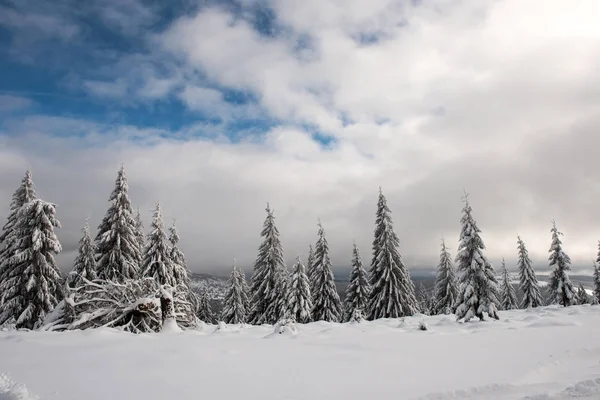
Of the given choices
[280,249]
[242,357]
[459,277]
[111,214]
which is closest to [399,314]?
[459,277]

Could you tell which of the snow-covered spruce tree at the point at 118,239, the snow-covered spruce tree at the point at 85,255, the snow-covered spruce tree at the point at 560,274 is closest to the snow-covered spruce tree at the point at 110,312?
the snow-covered spruce tree at the point at 118,239

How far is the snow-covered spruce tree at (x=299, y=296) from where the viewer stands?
104ft

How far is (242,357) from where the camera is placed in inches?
256

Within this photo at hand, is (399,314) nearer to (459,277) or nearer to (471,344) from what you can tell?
(459,277)

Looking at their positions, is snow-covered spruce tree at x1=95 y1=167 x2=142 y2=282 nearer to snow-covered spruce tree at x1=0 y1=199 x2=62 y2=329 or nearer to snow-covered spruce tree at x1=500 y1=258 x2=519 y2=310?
snow-covered spruce tree at x1=0 y1=199 x2=62 y2=329

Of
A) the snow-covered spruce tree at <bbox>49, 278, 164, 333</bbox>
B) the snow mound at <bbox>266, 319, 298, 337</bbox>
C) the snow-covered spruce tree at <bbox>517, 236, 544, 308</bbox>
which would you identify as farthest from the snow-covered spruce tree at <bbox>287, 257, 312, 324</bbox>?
the snow-covered spruce tree at <bbox>517, 236, 544, 308</bbox>

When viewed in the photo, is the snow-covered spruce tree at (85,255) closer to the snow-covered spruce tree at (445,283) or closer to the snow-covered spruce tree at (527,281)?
the snow-covered spruce tree at (445,283)

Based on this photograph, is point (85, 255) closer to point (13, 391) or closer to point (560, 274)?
point (13, 391)

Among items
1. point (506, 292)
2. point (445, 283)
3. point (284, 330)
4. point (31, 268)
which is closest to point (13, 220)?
point (31, 268)

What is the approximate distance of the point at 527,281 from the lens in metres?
45.4

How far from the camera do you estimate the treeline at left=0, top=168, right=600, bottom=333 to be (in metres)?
10.6

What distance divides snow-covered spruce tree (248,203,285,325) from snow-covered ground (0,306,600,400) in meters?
25.9

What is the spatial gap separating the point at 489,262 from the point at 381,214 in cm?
1195

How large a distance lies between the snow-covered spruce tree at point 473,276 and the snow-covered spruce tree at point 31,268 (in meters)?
26.9
